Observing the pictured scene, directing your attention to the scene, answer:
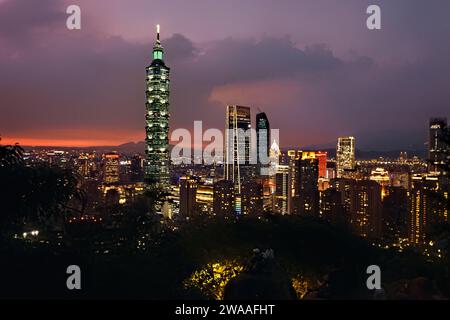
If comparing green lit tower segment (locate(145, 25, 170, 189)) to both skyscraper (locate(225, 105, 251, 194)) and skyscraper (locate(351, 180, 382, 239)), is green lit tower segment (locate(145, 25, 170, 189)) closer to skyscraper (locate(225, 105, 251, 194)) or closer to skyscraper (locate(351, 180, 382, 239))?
skyscraper (locate(225, 105, 251, 194))

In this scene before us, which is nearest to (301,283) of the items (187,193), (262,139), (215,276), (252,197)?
(215,276)

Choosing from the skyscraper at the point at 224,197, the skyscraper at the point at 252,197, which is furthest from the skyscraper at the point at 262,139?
the skyscraper at the point at 224,197

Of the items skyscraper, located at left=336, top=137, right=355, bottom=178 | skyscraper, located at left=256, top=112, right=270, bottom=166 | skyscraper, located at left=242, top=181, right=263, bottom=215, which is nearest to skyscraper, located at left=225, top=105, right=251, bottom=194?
skyscraper, located at left=256, top=112, right=270, bottom=166

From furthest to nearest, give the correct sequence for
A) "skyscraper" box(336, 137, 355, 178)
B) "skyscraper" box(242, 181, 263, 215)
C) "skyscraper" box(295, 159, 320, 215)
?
"skyscraper" box(336, 137, 355, 178)
"skyscraper" box(295, 159, 320, 215)
"skyscraper" box(242, 181, 263, 215)

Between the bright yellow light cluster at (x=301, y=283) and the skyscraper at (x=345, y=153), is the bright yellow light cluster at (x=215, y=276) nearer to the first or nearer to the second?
the bright yellow light cluster at (x=301, y=283)

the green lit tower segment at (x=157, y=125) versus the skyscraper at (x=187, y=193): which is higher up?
the green lit tower segment at (x=157, y=125)
